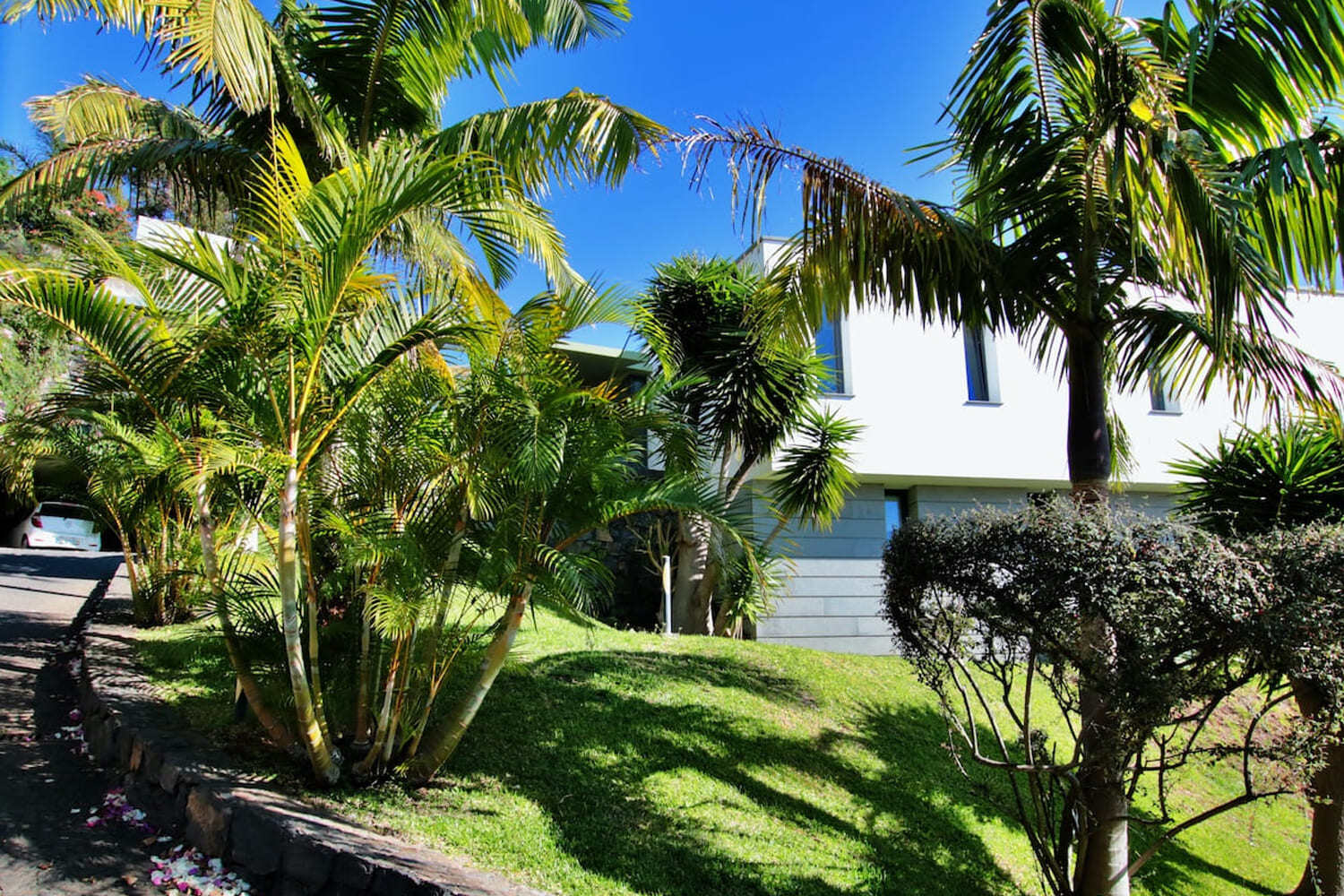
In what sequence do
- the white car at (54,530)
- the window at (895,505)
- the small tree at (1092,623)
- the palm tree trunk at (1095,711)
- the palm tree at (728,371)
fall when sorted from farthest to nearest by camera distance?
the white car at (54,530)
the window at (895,505)
the palm tree at (728,371)
the palm tree trunk at (1095,711)
the small tree at (1092,623)

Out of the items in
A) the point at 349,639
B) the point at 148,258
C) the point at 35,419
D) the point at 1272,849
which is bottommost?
the point at 1272,849

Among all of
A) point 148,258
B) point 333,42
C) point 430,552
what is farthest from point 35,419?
point 333,42

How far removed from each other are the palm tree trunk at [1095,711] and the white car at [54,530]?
19623 millimetres

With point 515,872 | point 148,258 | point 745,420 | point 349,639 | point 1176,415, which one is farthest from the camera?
point 1176,415

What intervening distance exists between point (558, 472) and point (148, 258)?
241 centimetres

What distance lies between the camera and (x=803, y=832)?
5.17 metres

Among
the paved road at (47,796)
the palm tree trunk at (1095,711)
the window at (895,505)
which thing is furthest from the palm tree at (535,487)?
→ the window at (895,505)

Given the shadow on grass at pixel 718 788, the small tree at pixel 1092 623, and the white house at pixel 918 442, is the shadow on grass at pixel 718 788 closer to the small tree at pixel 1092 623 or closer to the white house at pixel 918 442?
the small tree at pixel 1092 623

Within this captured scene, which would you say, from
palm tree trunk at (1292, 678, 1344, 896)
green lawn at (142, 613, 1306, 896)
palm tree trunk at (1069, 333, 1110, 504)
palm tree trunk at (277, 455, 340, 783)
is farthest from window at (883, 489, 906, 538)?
palm tree trunk at (277, 455, 340, 783)

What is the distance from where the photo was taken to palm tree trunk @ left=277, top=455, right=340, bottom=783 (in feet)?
13.1

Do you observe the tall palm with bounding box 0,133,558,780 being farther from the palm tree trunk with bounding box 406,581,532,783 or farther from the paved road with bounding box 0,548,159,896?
the paved road with bounding box 0,548,159,896

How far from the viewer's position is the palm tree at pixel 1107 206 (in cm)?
432

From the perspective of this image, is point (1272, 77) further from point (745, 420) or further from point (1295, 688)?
point (745, 420)

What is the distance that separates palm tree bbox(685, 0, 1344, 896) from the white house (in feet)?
21.4
